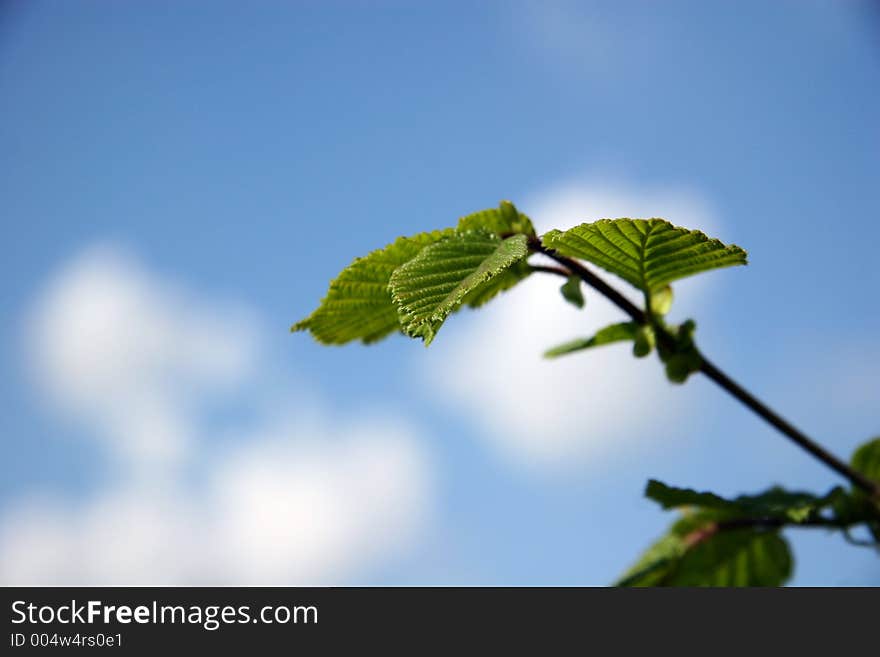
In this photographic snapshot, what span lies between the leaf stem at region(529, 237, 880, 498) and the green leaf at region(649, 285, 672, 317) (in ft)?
0.22

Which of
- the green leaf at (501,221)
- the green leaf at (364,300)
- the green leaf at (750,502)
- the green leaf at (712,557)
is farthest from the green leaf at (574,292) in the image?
the green leaf at (712,557)

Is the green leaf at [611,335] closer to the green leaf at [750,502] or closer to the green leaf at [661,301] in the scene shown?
the green leaf at [661,301]

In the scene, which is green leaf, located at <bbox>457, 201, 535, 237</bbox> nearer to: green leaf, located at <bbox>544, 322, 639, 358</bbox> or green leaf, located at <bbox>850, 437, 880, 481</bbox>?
green leaf, located at <bbox>544, 322, 639, 358</bbox>

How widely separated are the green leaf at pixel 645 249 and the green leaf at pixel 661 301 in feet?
0.04

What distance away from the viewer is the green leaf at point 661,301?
1609 millimetres

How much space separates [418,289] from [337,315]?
451 millimetres

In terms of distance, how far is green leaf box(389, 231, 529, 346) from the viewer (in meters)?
1.24

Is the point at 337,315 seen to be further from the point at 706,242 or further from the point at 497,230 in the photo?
the point at 706,242

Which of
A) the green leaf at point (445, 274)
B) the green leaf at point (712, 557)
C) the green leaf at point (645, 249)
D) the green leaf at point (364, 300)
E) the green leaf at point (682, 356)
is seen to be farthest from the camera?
the green leaf at point (712, 557)

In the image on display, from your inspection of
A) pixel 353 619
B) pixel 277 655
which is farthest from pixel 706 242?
pixel 277 655

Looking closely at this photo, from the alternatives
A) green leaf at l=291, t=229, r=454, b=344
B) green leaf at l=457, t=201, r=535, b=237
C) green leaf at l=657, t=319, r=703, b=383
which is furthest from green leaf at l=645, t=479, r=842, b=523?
green leaf at l=291, t=229, r=454, b=344

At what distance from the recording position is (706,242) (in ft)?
4.68

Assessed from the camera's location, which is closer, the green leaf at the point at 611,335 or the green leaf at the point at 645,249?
the green leaf at the point at 645,249

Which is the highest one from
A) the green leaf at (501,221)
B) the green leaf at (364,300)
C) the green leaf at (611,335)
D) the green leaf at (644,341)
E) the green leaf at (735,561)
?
the green leaf at (501,221)
